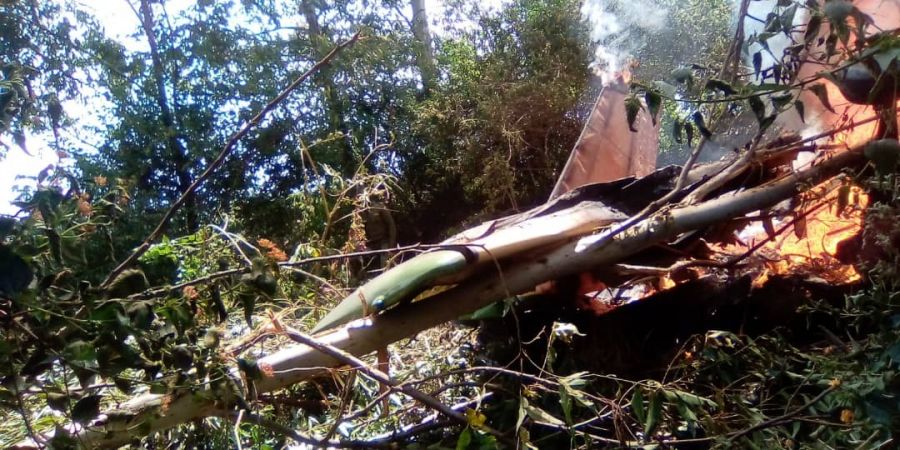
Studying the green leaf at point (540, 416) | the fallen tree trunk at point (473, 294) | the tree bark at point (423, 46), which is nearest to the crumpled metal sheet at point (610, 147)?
the fallen tree trunk at point (473, 294)

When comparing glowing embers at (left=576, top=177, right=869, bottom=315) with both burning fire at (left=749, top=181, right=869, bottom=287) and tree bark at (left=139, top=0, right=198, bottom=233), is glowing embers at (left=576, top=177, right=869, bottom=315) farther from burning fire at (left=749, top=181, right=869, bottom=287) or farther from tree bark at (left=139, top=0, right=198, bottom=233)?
tree bark at (left=139, top=0, right=198, bottom=233)

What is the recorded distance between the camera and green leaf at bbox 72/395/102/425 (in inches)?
48.6

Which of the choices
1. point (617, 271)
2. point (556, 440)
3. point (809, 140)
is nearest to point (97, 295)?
point (556, 440)

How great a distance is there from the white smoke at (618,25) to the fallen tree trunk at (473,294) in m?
3.32

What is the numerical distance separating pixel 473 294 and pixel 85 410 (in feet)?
3.18

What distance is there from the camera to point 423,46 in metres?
6.14

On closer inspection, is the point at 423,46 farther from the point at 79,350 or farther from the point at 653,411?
the point at 79,350

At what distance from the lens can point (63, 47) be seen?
180 inches

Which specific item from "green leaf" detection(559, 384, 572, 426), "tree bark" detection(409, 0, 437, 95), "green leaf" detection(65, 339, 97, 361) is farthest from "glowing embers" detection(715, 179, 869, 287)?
"tree bark" detection(409, 0, 437, 95)

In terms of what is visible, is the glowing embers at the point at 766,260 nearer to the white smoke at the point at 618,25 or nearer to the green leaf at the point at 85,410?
the green leaf at the point at 85,410

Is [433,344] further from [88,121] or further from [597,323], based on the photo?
[88,121]

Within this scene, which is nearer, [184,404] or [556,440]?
[184,404]

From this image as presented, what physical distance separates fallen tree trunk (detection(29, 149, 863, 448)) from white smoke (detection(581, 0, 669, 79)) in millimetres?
3315

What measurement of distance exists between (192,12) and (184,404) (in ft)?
15.9
